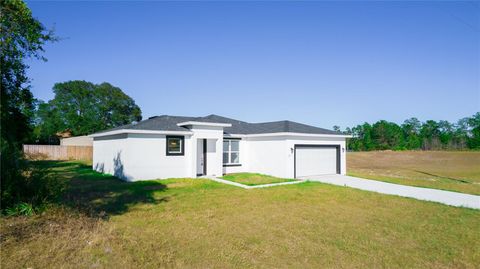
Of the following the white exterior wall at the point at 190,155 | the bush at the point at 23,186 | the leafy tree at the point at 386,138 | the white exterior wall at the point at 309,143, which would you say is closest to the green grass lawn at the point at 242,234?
the bush at the point at 23,186

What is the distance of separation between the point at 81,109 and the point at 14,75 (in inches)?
1703

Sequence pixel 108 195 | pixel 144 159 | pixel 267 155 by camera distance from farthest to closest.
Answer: pixel 267 155 < pixel 144 159 < pixel 108 195

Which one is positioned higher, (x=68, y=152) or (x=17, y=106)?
(x=17, y=106)

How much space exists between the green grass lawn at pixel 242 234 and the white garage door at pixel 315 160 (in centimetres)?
682

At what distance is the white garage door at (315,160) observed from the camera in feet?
55.2

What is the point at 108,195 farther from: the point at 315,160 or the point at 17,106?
the point at 315,160

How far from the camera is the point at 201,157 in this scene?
54.7ft

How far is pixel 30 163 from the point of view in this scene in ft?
23.5

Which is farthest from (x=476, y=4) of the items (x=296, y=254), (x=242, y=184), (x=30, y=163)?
(x=30, y=163)

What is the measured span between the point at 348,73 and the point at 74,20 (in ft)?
51.7

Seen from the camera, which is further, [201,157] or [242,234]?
[201,157]

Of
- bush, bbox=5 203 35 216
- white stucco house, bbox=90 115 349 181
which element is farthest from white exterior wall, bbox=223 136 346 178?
bush, bbox=5 203 35 216

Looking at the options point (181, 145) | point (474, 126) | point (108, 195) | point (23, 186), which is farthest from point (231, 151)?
point (474, 126)

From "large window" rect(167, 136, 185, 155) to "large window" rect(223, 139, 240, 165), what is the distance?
3273mm
